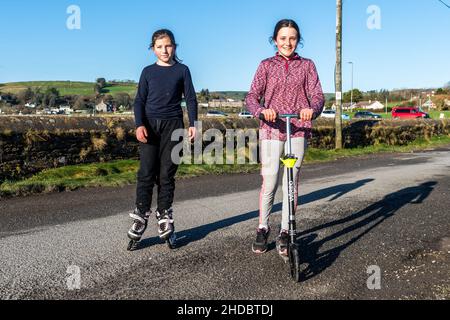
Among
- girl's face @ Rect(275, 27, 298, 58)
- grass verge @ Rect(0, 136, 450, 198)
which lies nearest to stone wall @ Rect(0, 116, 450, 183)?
grass verge @ Rect(0, 136, 450, 198)

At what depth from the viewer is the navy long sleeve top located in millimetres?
4703

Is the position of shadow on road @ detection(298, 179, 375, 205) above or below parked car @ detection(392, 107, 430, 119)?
below

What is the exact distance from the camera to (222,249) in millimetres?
4691

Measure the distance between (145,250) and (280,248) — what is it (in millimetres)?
1308

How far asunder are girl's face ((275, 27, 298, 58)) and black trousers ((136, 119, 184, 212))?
4.09 feet

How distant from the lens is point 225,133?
13.6 meters

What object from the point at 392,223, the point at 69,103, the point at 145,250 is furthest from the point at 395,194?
the point at 69,103

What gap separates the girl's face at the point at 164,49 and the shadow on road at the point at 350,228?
90.7 inches

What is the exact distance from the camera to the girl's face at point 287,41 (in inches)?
172

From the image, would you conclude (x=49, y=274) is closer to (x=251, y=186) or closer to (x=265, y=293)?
(x=265, y=293)

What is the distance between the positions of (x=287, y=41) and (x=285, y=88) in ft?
1.39

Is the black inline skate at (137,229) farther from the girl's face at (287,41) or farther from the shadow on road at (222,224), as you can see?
the girl's face at (287,41)

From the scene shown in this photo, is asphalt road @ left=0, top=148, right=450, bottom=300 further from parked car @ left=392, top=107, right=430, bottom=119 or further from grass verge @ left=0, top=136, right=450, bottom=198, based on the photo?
parked car @ left=392, top=107, right=430, bottom=119
